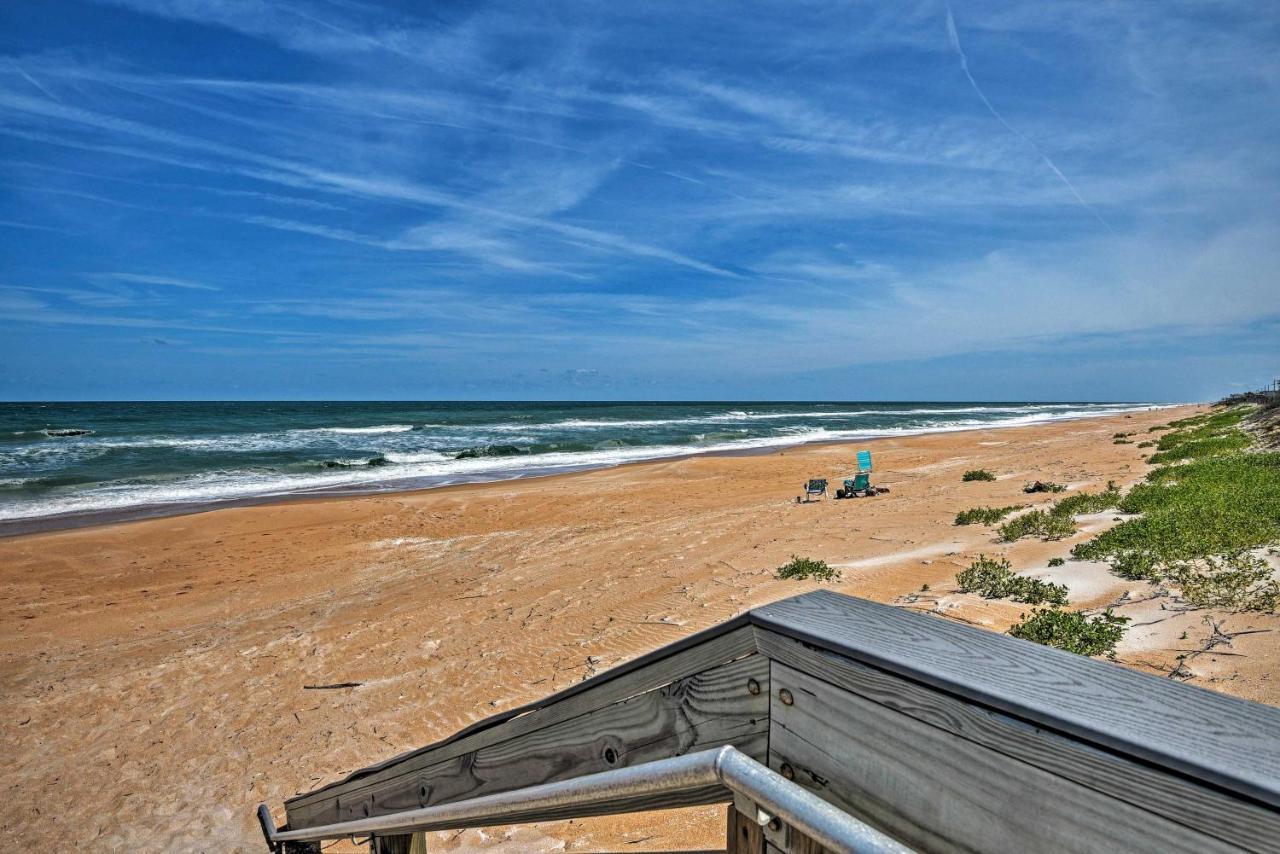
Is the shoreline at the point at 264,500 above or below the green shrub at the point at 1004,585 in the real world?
below

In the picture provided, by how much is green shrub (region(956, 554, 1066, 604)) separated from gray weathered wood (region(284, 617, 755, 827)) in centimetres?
577

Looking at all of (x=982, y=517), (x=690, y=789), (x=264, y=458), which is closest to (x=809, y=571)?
(x=982, y=517)

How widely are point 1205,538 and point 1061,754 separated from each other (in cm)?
758

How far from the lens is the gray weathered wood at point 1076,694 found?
0.63 metres

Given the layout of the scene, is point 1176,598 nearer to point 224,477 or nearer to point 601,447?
point 224,477

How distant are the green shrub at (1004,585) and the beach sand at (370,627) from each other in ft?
0.87

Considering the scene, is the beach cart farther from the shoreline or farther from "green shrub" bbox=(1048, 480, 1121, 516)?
Result: the shoreline

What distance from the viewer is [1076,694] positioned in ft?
2.52

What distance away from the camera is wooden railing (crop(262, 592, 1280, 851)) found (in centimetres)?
65

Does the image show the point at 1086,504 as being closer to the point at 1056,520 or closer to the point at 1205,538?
the point at 1056,520

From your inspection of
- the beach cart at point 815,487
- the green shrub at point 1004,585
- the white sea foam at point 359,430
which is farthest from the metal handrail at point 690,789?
the white sea foam at point 359,430

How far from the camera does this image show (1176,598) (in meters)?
5.46

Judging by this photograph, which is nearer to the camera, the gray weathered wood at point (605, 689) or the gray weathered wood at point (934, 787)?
the gray weathered wood at point (934, 787)

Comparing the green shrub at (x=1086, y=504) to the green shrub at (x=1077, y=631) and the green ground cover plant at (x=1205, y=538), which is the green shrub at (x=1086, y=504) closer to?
the green ground cover plant at (x=1205, y=538)
